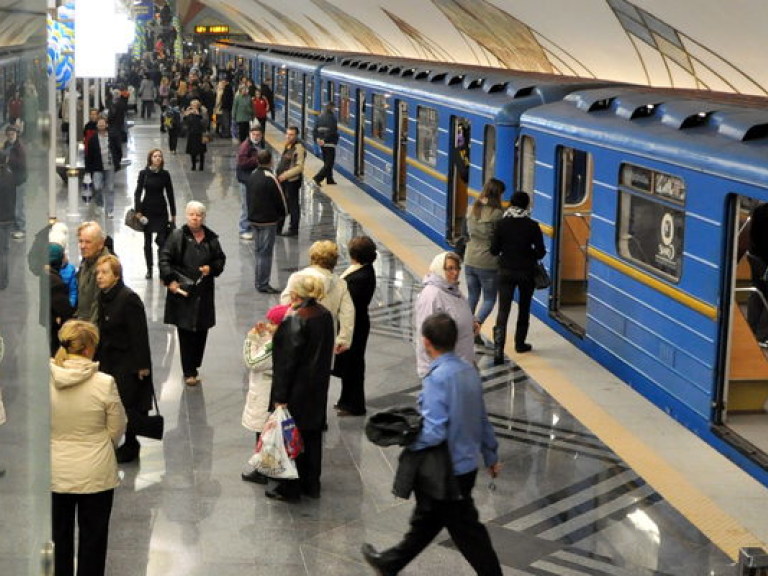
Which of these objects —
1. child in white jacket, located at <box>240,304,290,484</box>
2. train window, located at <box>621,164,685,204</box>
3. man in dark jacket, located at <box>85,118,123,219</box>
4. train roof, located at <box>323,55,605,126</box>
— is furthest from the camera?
man in dark jacket, located at <box>85,118,123,219</box>

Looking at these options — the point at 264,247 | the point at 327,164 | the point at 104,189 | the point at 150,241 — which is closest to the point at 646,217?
the point at 264,247

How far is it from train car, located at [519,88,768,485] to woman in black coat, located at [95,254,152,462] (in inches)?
153

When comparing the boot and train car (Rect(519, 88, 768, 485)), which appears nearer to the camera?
train car (Rect(519, 88, 768, 485))

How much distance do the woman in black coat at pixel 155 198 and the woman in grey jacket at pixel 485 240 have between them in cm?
417

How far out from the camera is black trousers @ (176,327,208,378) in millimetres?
10250

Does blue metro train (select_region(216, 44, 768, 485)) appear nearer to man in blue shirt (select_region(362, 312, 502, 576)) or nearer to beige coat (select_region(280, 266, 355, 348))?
beige coat (select_region(280, 266, 355, 348))

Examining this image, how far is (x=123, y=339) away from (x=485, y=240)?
4.75 meters

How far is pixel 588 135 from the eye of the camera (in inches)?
442

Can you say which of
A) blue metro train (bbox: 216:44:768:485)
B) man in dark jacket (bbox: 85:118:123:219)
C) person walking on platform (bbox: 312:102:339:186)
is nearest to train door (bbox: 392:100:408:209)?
person walking on platform (bbox: 312:102:339:186)

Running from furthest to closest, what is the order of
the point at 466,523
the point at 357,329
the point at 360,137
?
the point at 360,137 < the point at 357,329 < the point at 466,523

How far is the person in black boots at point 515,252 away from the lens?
10961 mm

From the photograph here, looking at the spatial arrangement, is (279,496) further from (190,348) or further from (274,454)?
(190,348)

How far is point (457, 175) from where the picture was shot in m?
17.2

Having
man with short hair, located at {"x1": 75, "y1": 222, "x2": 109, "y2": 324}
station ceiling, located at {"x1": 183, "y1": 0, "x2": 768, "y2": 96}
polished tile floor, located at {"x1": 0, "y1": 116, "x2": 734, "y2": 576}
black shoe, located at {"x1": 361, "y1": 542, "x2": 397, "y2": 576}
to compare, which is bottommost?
polished tile floor, located at {"x1": 0, "y1": 116, "x2": 734, "y2": 576}
